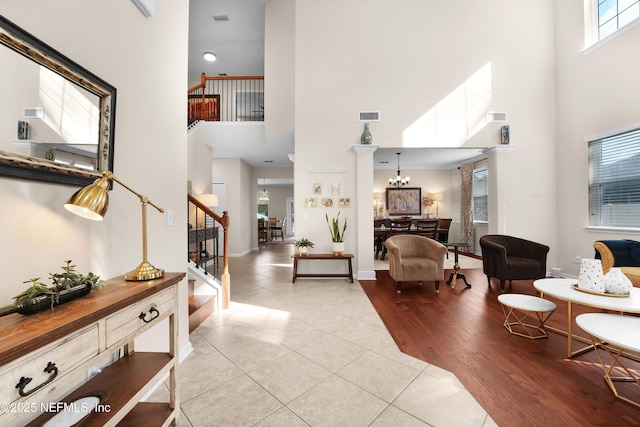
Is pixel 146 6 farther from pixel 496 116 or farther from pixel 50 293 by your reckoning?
pixel 496 116

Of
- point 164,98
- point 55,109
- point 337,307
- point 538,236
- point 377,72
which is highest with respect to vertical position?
point 377,72

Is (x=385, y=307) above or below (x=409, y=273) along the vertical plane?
below

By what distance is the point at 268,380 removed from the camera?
1.82 meters

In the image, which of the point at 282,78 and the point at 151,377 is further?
the point at 282,78

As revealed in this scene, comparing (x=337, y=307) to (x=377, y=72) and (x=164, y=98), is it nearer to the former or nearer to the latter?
(x=164, y=98)

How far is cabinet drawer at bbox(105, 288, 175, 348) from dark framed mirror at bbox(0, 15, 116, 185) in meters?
0.64

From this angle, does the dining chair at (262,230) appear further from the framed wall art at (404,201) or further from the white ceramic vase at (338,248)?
the white ceramic vase at (338,248)

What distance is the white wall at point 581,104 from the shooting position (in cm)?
372

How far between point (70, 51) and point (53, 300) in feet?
3.66

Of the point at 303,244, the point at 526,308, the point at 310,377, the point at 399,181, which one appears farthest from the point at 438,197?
the point at 310,377

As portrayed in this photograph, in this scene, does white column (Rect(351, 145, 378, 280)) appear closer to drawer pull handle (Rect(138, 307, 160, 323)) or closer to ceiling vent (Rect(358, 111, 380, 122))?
ceiling vent (Rect(358, 111, 380, 122))

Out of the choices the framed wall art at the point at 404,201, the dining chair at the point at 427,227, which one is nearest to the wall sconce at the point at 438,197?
the framed wall art at the point at 404,201

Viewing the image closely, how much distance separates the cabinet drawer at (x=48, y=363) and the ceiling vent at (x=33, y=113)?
83 cm

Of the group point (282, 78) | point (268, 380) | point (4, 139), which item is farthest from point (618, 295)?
point (282, 78)
